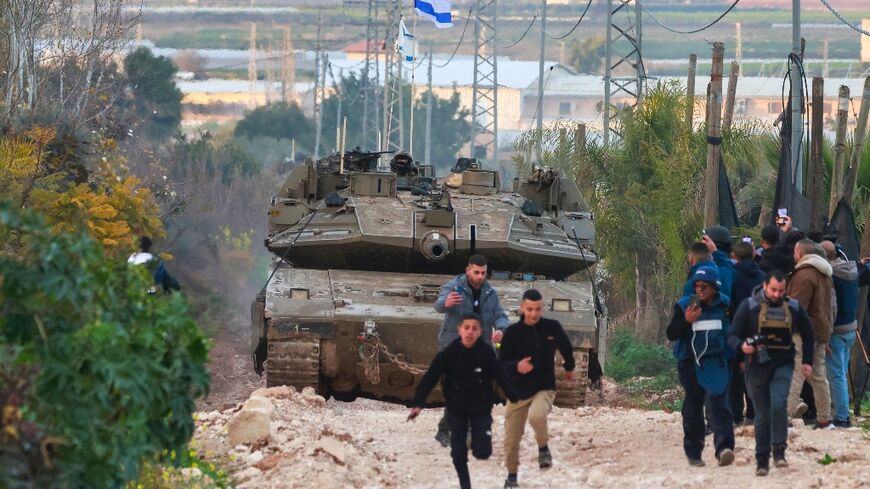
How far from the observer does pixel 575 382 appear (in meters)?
16.8

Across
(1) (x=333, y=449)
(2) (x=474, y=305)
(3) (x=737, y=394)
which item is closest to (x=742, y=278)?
(3) (x=737, y=394)

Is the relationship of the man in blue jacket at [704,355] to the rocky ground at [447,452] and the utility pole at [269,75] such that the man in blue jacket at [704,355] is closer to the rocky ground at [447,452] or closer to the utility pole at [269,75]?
the rocky ground at [447,452]

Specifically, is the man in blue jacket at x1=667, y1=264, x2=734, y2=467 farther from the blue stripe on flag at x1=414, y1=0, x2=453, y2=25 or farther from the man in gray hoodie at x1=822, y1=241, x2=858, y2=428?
the blue stripe on flag at x1=414, y1=0, x2=453, y2=25

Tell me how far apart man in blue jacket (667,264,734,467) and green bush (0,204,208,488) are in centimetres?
445

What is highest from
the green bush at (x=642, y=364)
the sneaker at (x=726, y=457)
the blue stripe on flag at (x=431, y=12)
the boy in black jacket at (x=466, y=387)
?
the blue stripe on flag at (x=431, y=12)

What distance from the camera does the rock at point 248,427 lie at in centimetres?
1514

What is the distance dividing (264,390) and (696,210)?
11.1 metres

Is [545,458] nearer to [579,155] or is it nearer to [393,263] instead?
[393,263]

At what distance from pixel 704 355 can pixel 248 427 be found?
3664mm

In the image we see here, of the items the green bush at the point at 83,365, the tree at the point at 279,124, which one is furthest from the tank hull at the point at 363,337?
the tree at the point at 279,124

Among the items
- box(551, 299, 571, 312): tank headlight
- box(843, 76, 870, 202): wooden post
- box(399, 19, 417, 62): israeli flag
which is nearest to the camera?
box(551, 299, 571, 312): tank headlight

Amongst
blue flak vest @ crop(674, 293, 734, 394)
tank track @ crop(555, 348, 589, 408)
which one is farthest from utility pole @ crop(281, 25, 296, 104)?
blue flak vest @ crop(674, 293, 734, 394)

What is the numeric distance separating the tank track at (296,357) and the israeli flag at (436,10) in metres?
26.8

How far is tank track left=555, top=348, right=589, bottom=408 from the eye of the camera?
16.8 metres
